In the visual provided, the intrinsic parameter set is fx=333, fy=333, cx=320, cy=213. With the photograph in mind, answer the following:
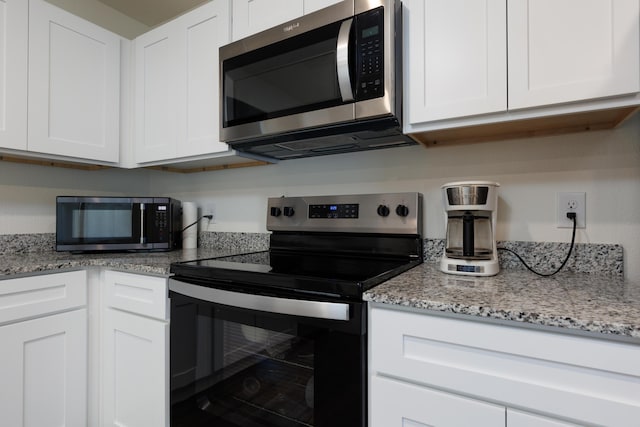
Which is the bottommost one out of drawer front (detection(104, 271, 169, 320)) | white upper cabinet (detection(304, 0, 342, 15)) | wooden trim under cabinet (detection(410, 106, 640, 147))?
drawer front (detection(104, 271, 169, 320))

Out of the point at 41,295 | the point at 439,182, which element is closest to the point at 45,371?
the point at 41,295

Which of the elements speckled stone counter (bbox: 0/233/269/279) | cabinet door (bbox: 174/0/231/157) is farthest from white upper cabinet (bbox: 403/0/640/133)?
speckled stone counter (bbox: 0/233/269/279)

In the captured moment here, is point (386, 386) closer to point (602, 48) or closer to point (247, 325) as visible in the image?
point (247, 325)

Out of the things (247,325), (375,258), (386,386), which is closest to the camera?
(386,386)

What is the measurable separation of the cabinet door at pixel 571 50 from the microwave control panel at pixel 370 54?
39 centimetres

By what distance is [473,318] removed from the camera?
2.52 ft

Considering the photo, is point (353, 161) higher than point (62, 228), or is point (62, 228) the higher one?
point (353, 161)

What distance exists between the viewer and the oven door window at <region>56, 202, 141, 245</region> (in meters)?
1.74

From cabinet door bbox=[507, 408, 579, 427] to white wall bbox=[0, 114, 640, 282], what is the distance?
70cm

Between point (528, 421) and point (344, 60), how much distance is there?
1.12 meters

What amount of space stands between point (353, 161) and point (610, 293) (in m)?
1.06

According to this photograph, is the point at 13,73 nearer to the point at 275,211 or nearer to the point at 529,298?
the point at 275,211

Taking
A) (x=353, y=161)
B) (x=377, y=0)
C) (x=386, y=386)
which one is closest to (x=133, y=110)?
(x=353, y=161)

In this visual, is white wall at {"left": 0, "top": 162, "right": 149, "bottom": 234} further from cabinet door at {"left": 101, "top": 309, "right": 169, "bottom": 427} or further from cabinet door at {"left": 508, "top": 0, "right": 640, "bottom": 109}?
cabinet door at {"left": 508, "top": 0, "right": 640, "bottom": 109}
